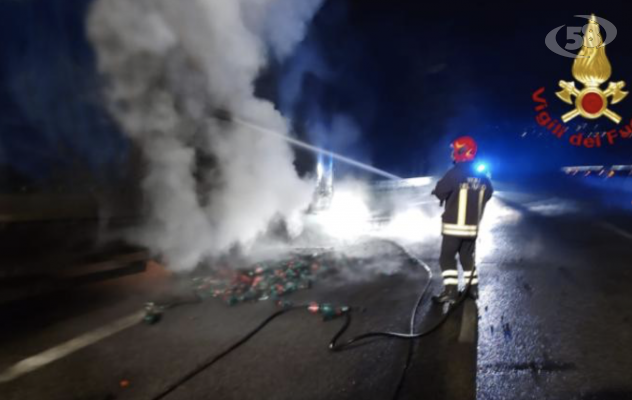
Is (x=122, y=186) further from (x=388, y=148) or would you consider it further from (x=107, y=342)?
(x=388, y=148)

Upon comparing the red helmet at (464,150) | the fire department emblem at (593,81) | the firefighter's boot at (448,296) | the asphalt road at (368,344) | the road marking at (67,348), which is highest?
the fire department emblem at (593,81)

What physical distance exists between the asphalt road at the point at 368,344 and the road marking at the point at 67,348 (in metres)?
0.10

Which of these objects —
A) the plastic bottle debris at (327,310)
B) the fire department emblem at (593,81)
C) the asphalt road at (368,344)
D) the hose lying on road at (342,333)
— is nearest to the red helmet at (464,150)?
the hose lying on road at (342,333)

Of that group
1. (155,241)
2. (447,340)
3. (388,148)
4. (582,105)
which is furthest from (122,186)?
(388,148)

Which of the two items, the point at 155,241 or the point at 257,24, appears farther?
the point at 257,24

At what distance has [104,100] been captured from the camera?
6203 mm

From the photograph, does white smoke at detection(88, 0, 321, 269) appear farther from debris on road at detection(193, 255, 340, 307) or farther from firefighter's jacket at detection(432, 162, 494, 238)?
firefighter's jacket at detection(432, 162, 494, 238)

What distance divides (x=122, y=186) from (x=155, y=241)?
1.05 metres

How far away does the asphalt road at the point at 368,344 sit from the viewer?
293cm

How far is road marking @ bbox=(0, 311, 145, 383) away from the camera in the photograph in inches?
138

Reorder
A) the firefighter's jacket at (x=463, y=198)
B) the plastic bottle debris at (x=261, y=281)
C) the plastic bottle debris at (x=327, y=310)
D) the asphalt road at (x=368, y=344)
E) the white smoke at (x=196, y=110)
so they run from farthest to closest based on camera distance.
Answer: the white smoke at (x=196, y=110)
the plastic bottle debris at (x=261, y=281)
the firefighter's jacket at (x=463, y=198)
the plastic bottle debris at (x=327, y=310)
the asphalt road at (x=368, y=344)

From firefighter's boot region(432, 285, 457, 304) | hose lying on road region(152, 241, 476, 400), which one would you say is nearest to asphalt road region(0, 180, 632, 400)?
hose lying on road region(152, 241, 476, 400)

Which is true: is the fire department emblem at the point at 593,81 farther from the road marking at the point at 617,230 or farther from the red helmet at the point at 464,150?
the red helmet at the point at 464,150

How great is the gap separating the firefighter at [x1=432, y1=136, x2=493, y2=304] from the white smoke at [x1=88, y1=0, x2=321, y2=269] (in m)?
4.14
